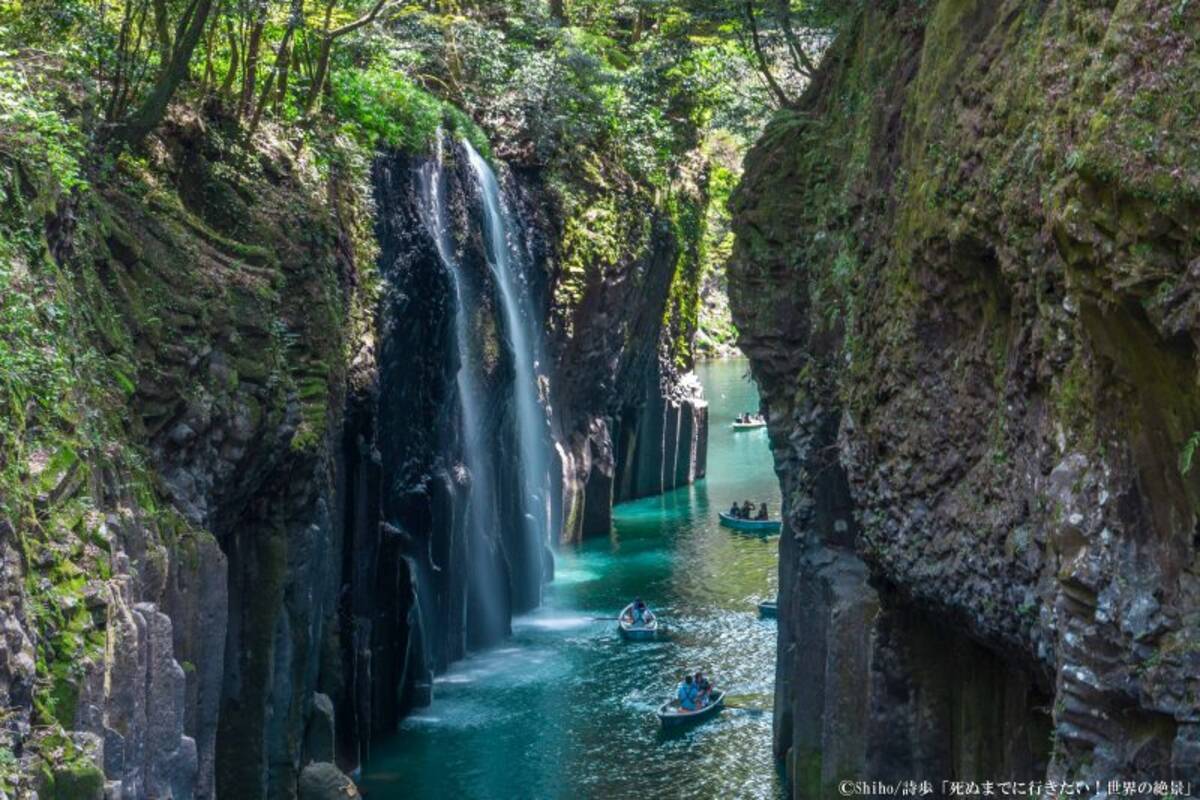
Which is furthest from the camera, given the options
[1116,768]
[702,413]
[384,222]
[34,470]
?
[702,413]

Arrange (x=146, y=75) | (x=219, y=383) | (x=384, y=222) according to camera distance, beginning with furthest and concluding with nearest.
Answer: (x=384, y=222), (x=146, y=75), (x=219, y=383)

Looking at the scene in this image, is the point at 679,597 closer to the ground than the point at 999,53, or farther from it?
closer to the ground

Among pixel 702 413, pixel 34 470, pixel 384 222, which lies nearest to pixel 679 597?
pixel 384 222

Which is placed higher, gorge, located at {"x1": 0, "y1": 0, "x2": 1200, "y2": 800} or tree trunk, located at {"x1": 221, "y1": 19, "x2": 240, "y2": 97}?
tree trunk, located at {"x1": 221, "y1": 19, "x2": 240, "y2": 97}

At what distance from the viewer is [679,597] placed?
42.1 meters

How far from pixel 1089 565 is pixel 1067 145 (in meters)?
3.35

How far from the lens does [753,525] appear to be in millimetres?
50906

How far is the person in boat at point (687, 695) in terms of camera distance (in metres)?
30.4

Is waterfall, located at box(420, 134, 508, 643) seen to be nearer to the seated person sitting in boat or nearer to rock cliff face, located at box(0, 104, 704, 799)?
rock cliff face, located at box(0, 104, 704, 799)

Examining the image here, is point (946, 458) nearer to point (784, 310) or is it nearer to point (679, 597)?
point (784, 310)

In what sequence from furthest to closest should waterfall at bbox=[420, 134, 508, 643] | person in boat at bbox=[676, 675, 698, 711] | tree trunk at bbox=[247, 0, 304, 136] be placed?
waterfall at bbox=[420, 134, 508, 643]
person in boat at bbox=[676, 675, 698, 711]
tree trunk at bbox=[247, 0, 304, 136]

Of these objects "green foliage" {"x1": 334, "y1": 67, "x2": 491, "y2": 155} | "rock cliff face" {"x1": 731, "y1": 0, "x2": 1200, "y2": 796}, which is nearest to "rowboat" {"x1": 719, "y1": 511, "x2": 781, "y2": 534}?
"green foliage" {"x1": 334, "y1": 67, "x2": 491, "y2": 155}

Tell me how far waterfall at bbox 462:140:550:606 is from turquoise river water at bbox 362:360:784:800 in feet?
6.59

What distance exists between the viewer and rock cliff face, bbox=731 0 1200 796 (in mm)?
11430
